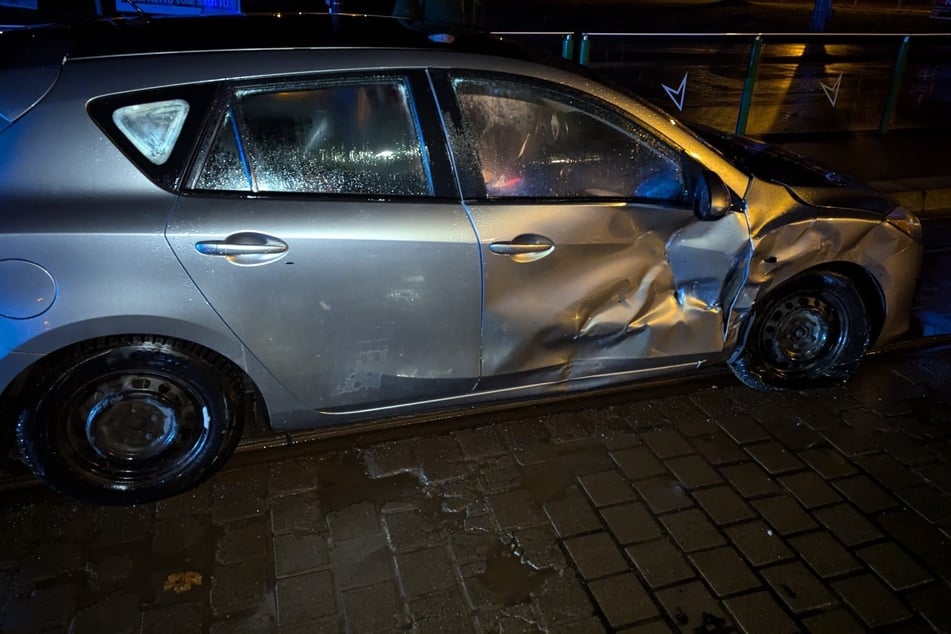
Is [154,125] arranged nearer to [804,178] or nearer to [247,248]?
[247,248]

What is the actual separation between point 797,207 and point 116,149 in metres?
2.92

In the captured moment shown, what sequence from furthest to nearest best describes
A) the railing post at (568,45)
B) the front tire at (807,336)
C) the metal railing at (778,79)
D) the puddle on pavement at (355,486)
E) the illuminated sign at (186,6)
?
1. the metal railing at (778,79)
2. the railing post at (568,45)
3. the illuminated sign at (186,6)
4. the front tire at (807,336)
5. the puddle on pavement at (355,486)

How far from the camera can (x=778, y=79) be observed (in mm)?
9570

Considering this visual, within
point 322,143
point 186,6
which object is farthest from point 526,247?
point 186,6

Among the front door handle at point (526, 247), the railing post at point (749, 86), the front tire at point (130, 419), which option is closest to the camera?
the front tire at point (130, 419)

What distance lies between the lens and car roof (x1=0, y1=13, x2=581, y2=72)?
287 centimetres

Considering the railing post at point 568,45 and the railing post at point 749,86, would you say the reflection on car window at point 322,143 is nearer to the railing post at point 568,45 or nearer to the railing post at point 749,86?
the railing post at point 568,45

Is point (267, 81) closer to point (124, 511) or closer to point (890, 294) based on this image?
point (124, 511)

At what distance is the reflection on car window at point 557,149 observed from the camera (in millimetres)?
3096

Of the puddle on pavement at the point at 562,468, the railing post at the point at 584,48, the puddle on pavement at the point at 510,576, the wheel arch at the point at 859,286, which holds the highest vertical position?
the railing post at the point at 584,48

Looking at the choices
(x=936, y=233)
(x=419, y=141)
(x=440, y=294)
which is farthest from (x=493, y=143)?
(x=936, y=233)

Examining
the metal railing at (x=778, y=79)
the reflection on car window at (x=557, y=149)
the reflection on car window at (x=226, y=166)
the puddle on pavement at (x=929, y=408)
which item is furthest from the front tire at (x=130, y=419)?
the metal railing at (x=778, y=79)

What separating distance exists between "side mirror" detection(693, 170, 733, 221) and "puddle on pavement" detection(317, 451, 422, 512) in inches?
67.4

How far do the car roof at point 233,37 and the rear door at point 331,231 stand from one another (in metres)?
0.27
